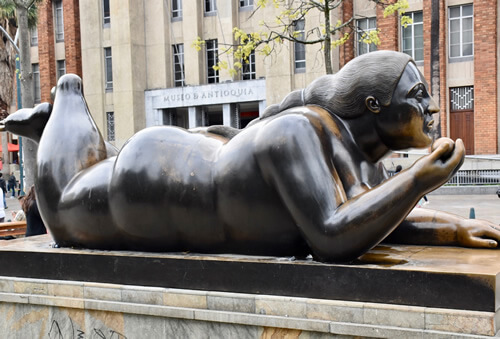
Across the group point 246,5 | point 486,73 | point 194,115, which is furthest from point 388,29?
point 194,115

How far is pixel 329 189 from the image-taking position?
3035 mm

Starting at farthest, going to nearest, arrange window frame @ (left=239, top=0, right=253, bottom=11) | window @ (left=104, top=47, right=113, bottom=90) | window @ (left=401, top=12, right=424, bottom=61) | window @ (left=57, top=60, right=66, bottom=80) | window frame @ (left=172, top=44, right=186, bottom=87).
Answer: window @ (left=57, top=60, right=66, bottom=80) → window @ (left=104, top=47, right=113, bottom=90) → window frame @ (left=172, top=44, right=186, bottom=87) → window frame @ (left=239, top=0, right=253, bottom=11) → window @ (left=401, top=12, right=424, bottom=61)

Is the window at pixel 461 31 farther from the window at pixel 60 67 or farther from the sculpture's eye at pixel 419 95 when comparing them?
the sculpture's eye at pixel 419 95

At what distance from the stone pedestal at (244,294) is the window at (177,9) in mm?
25708

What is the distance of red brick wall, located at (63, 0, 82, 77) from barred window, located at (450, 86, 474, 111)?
18835 millimetres

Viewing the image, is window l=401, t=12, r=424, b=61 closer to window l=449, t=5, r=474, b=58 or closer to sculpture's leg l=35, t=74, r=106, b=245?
window l=449, t=5, r=474, b=58

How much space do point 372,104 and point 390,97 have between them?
0.11m

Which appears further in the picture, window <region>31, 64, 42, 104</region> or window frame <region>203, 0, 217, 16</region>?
window <region>31, 64, 42, 104</region>

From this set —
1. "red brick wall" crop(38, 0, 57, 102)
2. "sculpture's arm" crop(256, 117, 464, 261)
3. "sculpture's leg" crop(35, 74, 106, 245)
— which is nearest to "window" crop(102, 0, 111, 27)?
"red brick wall" crop(38, 0, 57, 102)

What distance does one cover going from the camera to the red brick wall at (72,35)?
31.5 metres

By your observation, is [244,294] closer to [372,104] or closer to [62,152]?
[372,104]

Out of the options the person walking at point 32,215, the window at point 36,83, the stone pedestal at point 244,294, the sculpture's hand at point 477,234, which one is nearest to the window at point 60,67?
the window at point 36,83

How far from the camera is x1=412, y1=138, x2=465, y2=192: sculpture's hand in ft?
9.39

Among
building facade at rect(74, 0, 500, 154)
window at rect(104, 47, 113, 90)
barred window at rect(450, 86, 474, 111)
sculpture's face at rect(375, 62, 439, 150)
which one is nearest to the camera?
sculpture's face at rect(375, 62, 439, 150)
